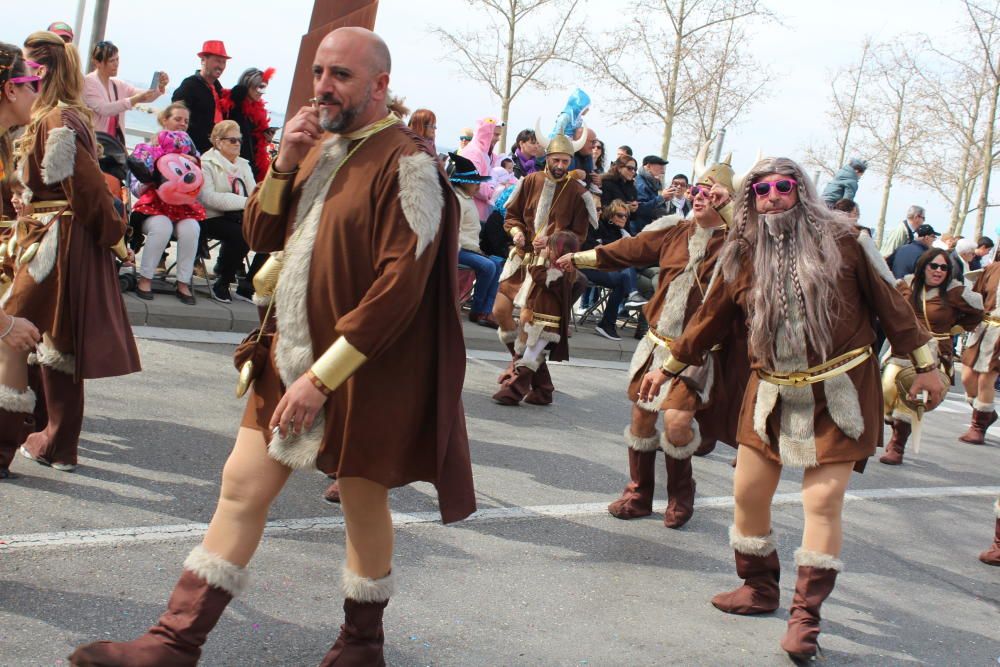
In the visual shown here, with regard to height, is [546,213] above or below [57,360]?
above

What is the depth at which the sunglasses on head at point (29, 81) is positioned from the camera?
443 centimetres

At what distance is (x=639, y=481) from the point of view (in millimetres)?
6078

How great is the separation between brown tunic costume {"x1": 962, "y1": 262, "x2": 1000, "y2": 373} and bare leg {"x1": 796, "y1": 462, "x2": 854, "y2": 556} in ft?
21.4

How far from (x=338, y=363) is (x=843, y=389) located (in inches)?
86.5

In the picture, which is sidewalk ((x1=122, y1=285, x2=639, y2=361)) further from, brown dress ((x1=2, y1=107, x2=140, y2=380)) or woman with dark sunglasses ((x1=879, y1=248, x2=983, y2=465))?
woman with dark sunglasses ((x1=879, y1=248, x2=983, y2=465))

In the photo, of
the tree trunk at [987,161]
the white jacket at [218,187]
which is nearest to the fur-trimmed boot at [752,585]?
the white jacket at [218,187]

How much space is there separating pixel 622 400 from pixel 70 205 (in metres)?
5.82

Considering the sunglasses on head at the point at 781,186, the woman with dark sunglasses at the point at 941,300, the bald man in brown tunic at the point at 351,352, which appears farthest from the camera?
the woman with dark sunglasses at the point at 941,300

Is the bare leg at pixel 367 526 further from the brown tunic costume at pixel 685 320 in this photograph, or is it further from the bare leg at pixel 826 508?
the brown tunic costume at pixel 685 320

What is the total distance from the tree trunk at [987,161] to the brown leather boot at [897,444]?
19852 mm

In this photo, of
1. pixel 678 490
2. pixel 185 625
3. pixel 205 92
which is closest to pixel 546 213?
pixel 678 490

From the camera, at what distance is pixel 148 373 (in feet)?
25.1

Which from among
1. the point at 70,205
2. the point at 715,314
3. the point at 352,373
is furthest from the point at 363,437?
the point at 70,205

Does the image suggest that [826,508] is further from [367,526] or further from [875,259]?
[367,526]
